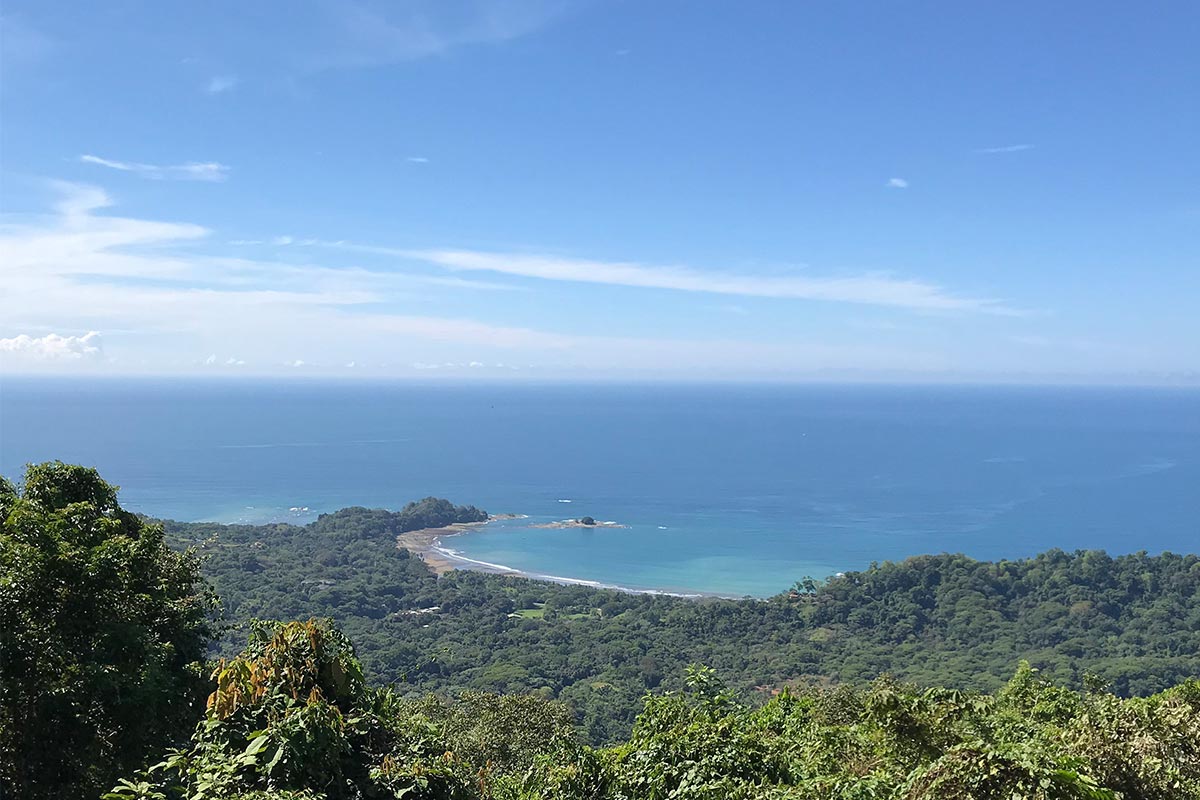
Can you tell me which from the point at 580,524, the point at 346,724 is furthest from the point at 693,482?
the point at 346,724

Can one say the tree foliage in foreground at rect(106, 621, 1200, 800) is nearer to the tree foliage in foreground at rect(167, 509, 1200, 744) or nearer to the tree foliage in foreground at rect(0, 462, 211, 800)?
the tree foliage in foreground at rect(0, 462, 211, 800)

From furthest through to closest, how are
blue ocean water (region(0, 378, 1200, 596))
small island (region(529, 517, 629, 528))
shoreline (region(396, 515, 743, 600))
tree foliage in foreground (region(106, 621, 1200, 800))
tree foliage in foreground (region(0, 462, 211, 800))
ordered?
small island (region(529, 517, 629, 528)), blue ocean water (region(0, 378, 1200, 596)), shoreline (region(396, 515, 743, 600)), tree foliage in foreground (region(0, 462, 211, 800)), tree foliage in foreground (region(106, 621, 1200, 800))

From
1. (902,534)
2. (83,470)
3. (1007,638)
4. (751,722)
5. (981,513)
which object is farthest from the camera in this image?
(981,513)

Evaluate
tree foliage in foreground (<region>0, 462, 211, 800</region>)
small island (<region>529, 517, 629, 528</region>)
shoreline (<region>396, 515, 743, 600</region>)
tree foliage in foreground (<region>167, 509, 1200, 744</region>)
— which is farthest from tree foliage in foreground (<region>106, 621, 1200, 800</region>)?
small island (<region>529, 517, 629, 528</region>)

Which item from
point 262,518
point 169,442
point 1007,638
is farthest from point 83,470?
point 169,442

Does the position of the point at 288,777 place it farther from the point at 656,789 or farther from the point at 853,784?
the point at 853,784

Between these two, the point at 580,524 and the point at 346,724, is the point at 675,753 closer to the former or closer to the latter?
the point at 346,724

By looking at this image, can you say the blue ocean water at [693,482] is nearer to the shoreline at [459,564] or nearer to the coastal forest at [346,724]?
the shoreline at [459,564]
